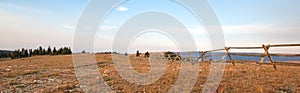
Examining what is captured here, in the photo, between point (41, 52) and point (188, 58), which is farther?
point (41, 52)

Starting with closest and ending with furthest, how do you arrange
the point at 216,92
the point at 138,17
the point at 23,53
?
1. the point at 216,92
2. the point at 138,17
3. the point at 23,53

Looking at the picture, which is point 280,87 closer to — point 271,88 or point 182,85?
Answer: point 271,88

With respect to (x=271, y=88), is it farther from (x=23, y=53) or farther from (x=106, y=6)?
(x=23, y=53)

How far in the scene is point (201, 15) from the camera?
49.4 ft

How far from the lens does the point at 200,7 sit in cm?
1540

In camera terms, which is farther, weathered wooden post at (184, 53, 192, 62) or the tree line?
the tree line

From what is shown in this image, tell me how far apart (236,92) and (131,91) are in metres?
3.34

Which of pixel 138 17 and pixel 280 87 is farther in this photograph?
pixel 138 17

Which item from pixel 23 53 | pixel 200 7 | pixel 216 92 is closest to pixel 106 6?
pixel 200 7

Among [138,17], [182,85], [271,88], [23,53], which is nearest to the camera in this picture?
[271,88]

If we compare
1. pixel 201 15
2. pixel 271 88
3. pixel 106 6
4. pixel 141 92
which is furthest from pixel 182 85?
pixel 106 6

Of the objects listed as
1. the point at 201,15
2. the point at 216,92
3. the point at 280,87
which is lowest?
the point at 280,87

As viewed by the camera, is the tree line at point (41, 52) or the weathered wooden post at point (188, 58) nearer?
the weathered wooden post at point (188, 58)

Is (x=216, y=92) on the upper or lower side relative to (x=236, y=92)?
upper
